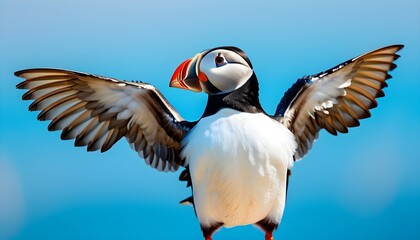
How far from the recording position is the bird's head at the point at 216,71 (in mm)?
2842

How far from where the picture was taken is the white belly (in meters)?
2.71

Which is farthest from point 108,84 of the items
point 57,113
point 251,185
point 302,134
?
point 302,134

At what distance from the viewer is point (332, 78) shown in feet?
10.6

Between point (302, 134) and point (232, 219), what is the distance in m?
0.71

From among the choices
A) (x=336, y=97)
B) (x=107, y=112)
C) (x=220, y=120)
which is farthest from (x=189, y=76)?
(x=336, y=97)

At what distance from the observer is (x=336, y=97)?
11.0 ft

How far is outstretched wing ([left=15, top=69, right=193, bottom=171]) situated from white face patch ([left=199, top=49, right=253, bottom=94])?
0.30 metres

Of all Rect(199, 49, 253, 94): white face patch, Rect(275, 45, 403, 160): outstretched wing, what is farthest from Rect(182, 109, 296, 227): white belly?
Rect(275, 45, 403, 160): outstretched wing

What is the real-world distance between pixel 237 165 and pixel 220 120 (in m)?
0.21

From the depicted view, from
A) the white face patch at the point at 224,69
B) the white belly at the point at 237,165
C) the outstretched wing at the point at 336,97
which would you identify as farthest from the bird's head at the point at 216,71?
the outstretched wing at the point at 336,97

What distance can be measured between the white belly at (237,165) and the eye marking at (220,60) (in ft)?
0.67

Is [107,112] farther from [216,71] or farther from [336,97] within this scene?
[336,97]

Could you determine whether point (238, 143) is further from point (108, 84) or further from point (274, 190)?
point (108, 84)

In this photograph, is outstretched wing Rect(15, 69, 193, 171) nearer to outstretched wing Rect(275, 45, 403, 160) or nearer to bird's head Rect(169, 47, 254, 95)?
bird's head Rect(169, 47, 254, 95)
